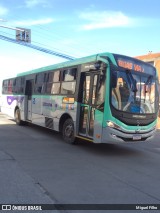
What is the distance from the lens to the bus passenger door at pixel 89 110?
362 inches

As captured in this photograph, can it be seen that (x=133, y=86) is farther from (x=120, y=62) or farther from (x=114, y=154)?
(x=114, y=154)

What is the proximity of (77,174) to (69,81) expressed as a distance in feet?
16.2

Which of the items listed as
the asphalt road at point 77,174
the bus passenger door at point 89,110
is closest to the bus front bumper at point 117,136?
the bus passenger door at point 89,110

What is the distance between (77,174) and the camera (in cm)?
693

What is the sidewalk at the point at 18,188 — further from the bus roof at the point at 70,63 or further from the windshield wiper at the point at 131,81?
the bus roof at the point at 70,63

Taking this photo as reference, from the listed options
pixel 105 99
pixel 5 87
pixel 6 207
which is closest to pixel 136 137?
pixel 105 99

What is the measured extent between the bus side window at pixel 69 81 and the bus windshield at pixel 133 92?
6.97ft

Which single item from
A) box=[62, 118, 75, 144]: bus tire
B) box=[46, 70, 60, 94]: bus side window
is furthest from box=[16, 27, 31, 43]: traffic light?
box=[62, 118, 75, 144]: bus tire

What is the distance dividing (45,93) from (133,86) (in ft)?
16.7

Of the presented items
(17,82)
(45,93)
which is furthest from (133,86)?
(17,82)

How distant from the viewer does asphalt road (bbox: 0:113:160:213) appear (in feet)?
17.7

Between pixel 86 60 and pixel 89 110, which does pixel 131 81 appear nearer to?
pixel 89 110

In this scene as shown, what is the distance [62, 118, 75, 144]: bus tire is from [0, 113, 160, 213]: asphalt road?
0.31 meters

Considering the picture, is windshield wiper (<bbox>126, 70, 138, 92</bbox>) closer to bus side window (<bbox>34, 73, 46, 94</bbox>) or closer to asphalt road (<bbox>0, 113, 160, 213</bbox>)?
asphalt road (<bbox>0, 113, 160, 213</bbox>)
